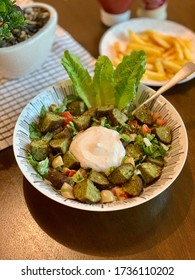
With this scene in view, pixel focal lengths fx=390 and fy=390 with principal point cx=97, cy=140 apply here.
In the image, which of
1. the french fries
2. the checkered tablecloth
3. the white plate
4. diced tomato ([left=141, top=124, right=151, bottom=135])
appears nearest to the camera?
the white plate

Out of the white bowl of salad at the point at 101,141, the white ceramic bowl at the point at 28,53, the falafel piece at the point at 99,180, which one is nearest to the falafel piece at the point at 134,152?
the white bowl of salad at the point at 101,141

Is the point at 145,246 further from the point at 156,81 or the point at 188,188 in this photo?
the point at 156,81

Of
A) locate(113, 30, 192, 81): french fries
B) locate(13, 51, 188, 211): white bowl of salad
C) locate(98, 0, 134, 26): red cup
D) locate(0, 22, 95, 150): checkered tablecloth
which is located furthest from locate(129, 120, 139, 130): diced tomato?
locate(98, 0, 134, 26): red cup

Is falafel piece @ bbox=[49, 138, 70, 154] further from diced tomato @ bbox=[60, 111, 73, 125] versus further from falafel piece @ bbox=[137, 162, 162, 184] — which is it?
falafel piece @ bbox=[137, 162, 162, 184]

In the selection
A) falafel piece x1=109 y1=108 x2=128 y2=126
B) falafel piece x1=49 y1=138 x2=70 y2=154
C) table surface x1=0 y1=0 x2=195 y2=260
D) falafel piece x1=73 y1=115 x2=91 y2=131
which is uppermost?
falafel piece x1=109 y1=108 x2=128 y2=126
